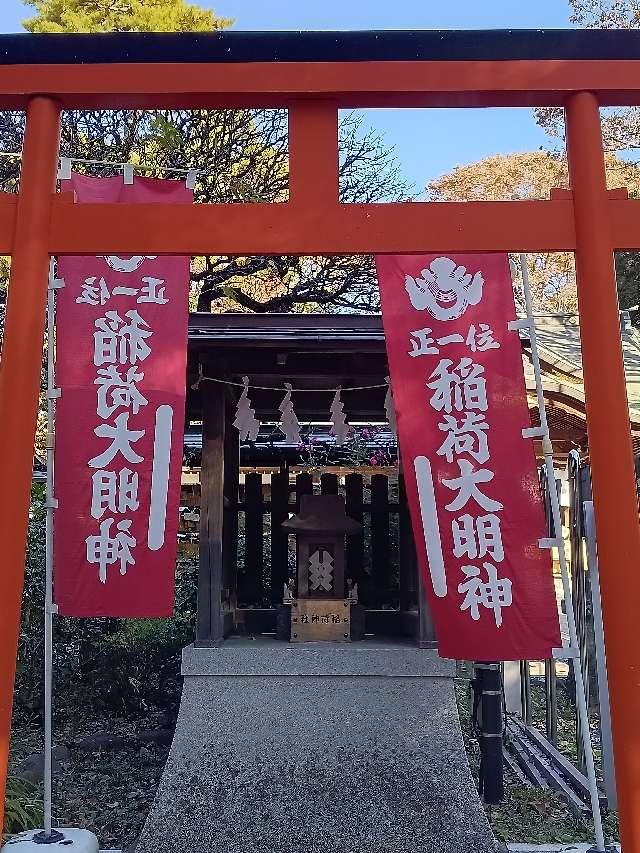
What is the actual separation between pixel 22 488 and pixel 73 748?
5491 millimetres

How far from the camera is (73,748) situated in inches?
303

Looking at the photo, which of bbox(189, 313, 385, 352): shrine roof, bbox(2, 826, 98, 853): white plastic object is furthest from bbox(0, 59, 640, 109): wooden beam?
bbox(2, 826, 98, 853): white plastic object

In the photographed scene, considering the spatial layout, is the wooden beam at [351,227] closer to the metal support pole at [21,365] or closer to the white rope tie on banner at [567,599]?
the metal support pole at [21,365]

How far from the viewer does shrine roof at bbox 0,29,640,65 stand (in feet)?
11.2

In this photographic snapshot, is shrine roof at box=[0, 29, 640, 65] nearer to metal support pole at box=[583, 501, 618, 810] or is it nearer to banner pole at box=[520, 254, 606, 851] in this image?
banner pole at box=[520, 254, 606, 851]

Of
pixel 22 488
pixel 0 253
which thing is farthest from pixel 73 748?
pixel 0 253

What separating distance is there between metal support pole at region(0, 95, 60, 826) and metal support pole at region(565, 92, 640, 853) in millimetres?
2446

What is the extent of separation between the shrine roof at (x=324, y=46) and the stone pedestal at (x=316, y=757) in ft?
14.9

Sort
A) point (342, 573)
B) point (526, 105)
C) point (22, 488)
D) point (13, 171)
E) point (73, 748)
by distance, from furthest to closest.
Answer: point (13, 171), point (73, 748), point (342, 573), point (526, 105), point (22, 488)

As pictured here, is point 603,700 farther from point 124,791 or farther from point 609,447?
point 124,791

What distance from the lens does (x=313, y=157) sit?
3521 millimetres

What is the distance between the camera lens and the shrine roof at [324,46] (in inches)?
135

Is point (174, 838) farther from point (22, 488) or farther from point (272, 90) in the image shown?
point (272, 90)

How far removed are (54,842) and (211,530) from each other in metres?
2.68
